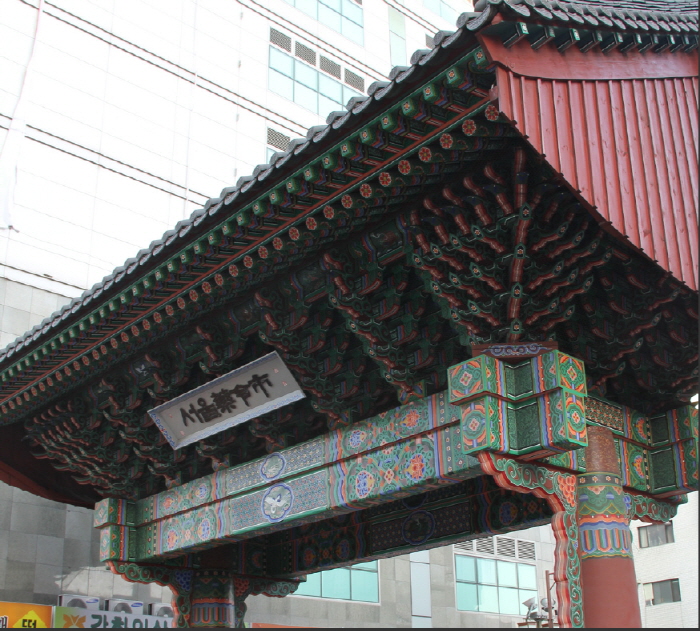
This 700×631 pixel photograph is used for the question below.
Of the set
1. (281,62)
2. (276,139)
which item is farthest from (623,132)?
(281,62)

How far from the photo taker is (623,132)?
21.9 ft

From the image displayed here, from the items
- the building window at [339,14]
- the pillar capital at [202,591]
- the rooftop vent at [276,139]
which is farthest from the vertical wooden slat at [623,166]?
the building window at [339,14]

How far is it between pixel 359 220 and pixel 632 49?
247 cm

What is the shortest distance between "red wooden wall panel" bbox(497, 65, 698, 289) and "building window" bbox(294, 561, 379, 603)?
9.38m

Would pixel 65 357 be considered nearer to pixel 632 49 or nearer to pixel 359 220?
pixel 359 220

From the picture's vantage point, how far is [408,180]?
20.6 feet

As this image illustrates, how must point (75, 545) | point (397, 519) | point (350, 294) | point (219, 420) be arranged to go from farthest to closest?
point (75, 545) → point (397, 519) → point (219, 420) → point (350, 294)

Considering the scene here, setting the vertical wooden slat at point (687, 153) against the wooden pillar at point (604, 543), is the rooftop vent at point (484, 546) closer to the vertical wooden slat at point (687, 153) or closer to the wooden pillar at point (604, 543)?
the wooden pillar at point (604, 543)

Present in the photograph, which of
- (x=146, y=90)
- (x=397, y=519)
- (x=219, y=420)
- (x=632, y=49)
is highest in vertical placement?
(x=146, y=90)

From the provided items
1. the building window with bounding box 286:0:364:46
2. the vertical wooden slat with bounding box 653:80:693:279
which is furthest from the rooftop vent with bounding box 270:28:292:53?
the vertical wooden slat with bounding box 653:80:693:279

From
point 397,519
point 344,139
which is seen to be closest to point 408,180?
point 344,139

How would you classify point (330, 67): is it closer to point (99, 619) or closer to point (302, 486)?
point (99, 619)

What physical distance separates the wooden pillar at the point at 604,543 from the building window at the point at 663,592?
24.2 metres

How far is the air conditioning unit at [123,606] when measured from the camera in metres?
12.6
